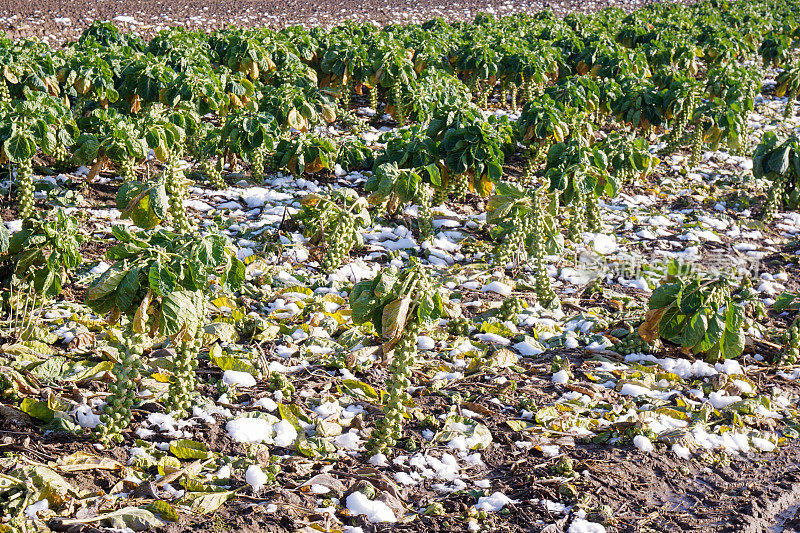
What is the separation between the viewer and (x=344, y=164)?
7.66m

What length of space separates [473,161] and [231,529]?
4280 mm

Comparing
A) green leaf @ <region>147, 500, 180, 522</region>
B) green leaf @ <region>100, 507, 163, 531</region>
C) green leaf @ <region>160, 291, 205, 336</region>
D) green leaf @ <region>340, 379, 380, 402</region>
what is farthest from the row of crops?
Result: green leaf @ <region>147, 500, 180, 522</region>

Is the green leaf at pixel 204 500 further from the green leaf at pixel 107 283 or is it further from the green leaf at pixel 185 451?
the green leaf at pixel 107 283

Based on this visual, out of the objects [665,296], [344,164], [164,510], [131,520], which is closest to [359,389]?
[164,510]

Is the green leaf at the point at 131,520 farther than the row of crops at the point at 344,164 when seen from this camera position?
No

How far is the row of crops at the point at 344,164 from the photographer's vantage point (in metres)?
3.41

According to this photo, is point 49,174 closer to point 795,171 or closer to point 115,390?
point 115,390

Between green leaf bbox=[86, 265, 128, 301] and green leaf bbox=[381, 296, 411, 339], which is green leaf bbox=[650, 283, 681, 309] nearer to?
green leaf bbox=[381, 296, 411, 339]

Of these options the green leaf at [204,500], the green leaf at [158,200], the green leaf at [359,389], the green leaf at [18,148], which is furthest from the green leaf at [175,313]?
the green leaf at [18,148]

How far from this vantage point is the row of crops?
11.2 ft

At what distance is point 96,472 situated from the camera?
127 inches

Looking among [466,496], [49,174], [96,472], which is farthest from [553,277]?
[49,174]

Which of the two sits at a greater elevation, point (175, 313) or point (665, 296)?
point (175, 313)

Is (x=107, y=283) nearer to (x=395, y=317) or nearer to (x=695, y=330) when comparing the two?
(x=395, y=317)
